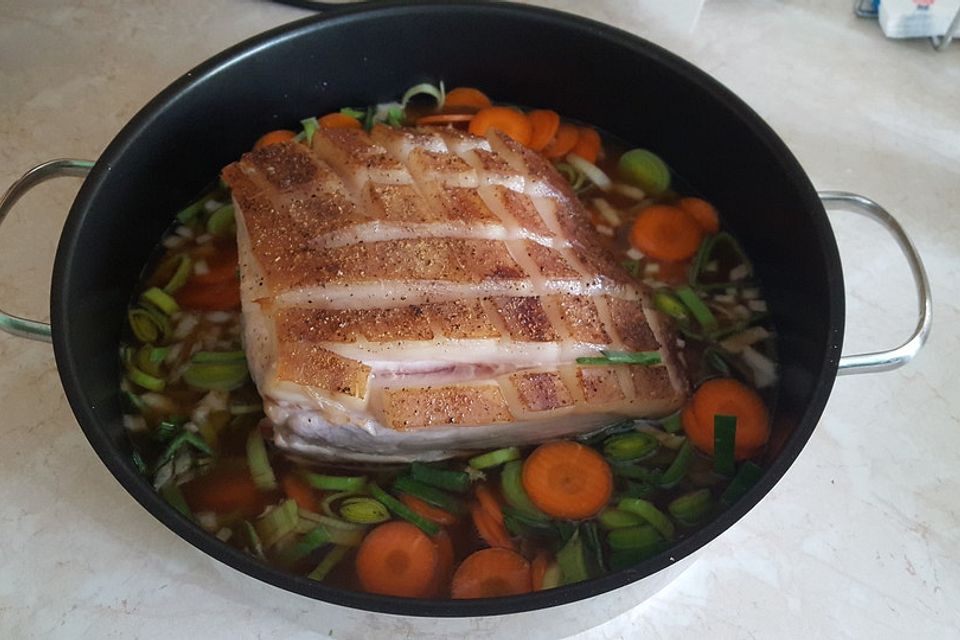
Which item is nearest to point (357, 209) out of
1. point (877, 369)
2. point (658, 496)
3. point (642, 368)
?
point (642, 368)

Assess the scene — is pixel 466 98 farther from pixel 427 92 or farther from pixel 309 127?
pixel 309 127

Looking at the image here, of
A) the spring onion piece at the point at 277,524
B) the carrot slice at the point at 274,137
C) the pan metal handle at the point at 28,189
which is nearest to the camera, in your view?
the pan metal handle at the point at 28,189

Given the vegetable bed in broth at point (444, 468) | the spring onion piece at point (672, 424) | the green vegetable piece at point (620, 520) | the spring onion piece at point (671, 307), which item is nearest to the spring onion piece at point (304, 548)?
the vegetable bed in broth at point (444, 468)

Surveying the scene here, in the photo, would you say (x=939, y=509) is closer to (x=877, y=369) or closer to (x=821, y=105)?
(x=877, y=369)

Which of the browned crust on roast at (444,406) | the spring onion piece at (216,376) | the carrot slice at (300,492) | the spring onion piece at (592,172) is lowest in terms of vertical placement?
the carrot slice at (300,492)

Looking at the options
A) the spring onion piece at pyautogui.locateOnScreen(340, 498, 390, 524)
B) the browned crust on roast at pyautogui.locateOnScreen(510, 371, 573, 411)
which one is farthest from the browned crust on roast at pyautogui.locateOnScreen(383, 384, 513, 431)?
the spring onion piece at pyautogui.locateOnScreen(340, 498, 390, 524)

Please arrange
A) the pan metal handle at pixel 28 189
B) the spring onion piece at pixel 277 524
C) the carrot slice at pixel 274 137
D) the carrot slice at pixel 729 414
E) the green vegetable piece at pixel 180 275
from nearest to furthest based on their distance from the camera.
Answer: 1. the pan metal handle at pixel 28 189
2. the spring onion piece at pixel 277 524
3. the carrot slice at pixel 729 414
4. the green vegetable piece at pixel 180 275
5. the carrot slice at pixel 274 137

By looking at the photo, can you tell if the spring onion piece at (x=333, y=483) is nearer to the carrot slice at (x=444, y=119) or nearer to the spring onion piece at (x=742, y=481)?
the spring onion piece at (x=742, y=481)
